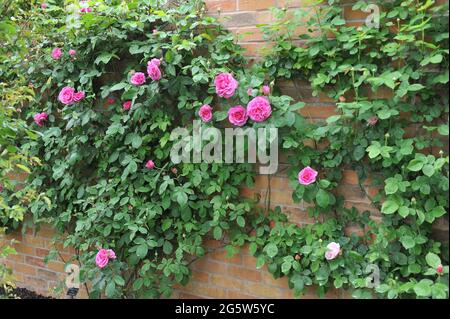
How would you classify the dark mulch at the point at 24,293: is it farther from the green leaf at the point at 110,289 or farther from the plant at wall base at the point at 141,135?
the green leaf at the point at 110,289

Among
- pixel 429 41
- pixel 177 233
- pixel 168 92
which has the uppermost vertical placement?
pixel 429 41

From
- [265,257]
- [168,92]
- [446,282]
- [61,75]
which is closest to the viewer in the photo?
[446,282]

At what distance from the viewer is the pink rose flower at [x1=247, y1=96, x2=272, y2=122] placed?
206cm

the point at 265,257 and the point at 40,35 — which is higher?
the point at 40,35

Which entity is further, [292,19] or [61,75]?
[61,75]

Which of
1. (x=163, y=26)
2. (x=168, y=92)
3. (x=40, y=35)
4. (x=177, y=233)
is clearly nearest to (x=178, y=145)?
(x=168, y=92)

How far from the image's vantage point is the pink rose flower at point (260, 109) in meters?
2.06

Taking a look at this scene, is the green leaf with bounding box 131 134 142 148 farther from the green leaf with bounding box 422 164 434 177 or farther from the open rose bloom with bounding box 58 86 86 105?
the green leaf with bounding box 422 164 434 177

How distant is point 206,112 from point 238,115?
19 cm

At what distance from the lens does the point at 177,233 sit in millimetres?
2455

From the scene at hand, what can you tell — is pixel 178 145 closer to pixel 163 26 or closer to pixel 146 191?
pixel 146 191

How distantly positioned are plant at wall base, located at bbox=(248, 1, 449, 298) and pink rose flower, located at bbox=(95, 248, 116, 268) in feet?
2.84

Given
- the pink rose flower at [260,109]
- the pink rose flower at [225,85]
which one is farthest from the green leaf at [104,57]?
the pink rose flower at [260,109]

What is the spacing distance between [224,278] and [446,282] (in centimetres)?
114
